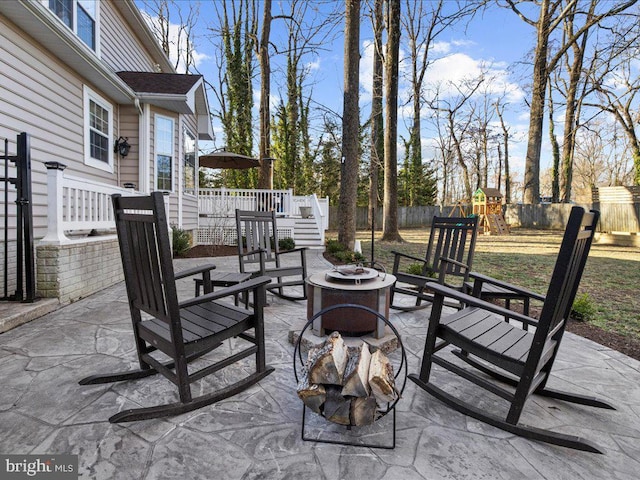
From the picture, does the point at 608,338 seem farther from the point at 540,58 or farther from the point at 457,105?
the point at 457,105

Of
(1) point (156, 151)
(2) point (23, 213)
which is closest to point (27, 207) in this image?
(2) point (23, 213)

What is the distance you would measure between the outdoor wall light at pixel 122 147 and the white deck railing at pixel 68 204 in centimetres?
272

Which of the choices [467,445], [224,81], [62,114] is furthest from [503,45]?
[467,445]

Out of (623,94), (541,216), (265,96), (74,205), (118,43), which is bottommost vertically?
(74,205)

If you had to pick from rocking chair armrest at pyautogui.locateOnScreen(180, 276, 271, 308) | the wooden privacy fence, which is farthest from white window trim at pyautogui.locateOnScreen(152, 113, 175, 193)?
the wooden privacy fence

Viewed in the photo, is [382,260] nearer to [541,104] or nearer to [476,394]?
[476,394]

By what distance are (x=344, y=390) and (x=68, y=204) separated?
405 centimetres

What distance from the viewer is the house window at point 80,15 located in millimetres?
5734

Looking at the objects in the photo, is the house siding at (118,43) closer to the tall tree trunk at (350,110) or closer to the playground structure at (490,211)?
the tall tree trunk at (350,110)

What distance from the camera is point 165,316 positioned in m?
1.78

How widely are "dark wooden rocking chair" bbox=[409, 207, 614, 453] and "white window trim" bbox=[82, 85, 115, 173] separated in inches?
262

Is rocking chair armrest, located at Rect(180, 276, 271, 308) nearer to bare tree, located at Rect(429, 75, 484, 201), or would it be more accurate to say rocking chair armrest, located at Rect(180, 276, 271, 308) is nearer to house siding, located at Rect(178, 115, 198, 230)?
house siding, located at Rect(178, 115, 198, 230)

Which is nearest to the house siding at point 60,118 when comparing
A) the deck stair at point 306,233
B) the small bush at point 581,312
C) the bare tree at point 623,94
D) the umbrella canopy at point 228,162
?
the umbrella canopy at point 228,162

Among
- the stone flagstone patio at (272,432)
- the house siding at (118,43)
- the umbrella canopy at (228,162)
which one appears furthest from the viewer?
the umbrella canopy at (228,162)
